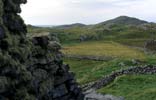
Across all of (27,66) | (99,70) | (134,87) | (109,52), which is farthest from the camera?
(109,52)

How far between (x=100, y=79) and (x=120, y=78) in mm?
5073

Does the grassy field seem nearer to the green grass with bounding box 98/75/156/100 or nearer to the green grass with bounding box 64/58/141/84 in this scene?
the green grass with bounding box 64/58/141/84

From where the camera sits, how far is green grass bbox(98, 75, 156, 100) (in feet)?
196

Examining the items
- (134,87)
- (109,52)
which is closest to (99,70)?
(134,87)

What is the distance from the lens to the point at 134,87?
6644cm

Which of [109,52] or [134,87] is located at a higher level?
[134,87]

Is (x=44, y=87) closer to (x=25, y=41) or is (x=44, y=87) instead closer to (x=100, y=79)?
(x=25, y=41)

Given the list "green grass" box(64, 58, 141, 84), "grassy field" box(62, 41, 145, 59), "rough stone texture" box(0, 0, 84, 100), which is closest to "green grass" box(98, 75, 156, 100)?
"green grass" box(64, 58, 141, 84)

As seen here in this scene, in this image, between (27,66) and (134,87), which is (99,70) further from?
(27,66)

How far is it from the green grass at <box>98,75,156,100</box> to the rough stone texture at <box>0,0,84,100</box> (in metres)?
12.9

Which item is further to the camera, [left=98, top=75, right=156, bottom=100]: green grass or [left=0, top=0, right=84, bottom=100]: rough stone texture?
[left=98, top=75, right=156, bottom=100]: green grass

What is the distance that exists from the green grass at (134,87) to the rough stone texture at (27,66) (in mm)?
12920

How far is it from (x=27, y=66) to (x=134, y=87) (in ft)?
A: 99.1

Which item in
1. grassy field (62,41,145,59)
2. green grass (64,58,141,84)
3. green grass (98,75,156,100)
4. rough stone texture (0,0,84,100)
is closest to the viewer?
rough stone texture (0,0,84,100)
